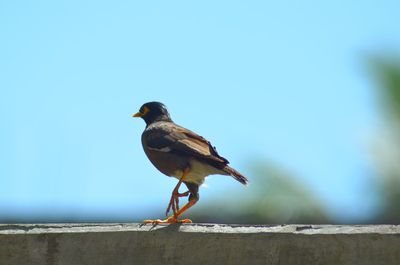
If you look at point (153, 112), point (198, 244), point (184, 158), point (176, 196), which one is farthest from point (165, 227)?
point (153, 112)

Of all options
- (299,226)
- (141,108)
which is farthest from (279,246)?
(141,108)

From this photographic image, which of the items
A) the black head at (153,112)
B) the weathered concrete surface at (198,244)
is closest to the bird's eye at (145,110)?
the black head at (153,112)

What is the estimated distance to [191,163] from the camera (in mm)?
7973

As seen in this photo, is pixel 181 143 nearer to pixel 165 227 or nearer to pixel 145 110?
pixel 145 110

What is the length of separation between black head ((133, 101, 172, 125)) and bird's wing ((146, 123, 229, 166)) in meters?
0.67

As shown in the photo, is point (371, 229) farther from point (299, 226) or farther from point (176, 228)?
point (176, 228)

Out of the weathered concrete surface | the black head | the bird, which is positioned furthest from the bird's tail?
the weathered concrete surface

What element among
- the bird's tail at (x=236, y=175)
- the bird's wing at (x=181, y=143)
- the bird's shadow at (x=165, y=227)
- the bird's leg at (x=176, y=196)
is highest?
the bird's wing at (x=181, y=143)

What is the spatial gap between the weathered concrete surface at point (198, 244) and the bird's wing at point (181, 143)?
2.17 m

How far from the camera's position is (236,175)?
7.72 meters

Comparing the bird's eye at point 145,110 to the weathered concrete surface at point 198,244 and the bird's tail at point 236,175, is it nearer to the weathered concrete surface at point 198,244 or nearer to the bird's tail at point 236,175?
the bird's tail at point 236,175

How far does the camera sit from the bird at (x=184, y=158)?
25.5 ft

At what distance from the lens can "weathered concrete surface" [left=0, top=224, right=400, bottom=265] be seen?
5.37 meters

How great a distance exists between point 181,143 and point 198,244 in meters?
2.63
